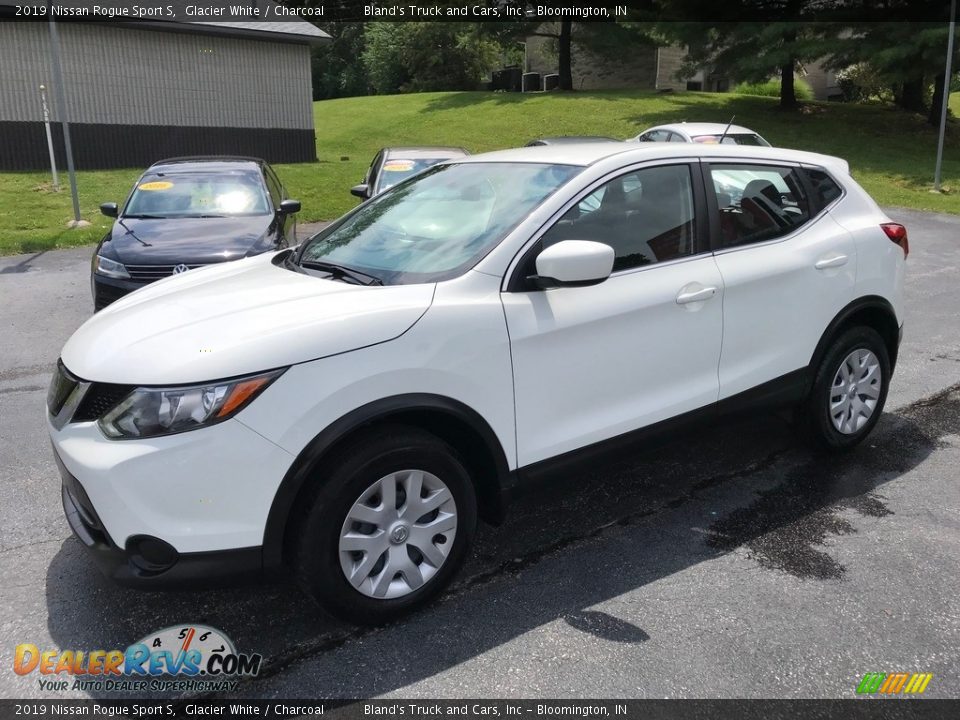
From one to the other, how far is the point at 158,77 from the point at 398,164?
44.2ft

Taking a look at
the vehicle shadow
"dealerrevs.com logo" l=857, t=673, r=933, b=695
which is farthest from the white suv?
"dealerrevs.com logo" l=857, t=673, r=933, b=695

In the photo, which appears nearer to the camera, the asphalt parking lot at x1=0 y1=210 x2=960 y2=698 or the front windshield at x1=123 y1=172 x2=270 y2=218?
the asphalt parking lot at x1=0 y1=210 x2=960 y2=698

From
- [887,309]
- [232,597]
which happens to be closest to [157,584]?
[232,597]

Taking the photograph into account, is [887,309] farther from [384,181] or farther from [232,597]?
[384,181]

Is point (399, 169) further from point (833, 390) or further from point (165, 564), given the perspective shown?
point (165, 564)

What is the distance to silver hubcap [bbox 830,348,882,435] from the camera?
443 cm

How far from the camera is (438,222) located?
3.63 metres

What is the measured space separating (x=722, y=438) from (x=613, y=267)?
1.92 meters

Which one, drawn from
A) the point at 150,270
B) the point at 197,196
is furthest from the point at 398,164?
the point at 150,270

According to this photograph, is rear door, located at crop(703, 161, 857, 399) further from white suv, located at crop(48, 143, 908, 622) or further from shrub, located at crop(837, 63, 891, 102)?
shrub, located at crop(837, 63, 891, 102)

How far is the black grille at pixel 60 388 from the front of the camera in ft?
9.57

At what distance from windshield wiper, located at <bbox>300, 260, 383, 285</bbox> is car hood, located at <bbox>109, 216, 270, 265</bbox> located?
12.0ft

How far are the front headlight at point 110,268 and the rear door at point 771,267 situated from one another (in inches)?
202

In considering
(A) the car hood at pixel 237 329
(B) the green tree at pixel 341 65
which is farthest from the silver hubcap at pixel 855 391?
(B) the green tree at pixel 341 65
